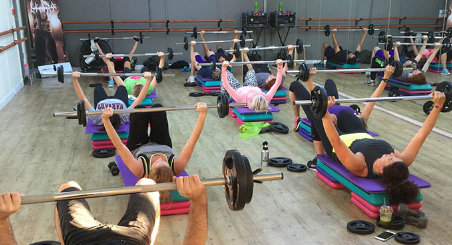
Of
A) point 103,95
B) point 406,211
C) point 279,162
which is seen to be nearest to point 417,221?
point 406,211

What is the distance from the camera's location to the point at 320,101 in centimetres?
271

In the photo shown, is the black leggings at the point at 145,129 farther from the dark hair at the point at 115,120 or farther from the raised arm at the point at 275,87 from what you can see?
the raised arm at the point at 275,87

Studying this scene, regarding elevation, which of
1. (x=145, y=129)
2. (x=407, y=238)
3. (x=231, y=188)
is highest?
(x=231, y=188)

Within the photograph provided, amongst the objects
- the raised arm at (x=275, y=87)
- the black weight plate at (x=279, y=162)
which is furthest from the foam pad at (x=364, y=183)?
the raised arm at (x=275, y=87)

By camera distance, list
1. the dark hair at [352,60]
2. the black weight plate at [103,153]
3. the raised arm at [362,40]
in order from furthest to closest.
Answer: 1. the dark hair at [352,60]
2. the raised arm at [362,40]
3. the black weight plate at [103,153]

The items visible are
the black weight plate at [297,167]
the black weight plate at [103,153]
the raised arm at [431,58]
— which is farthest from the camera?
the raised arm at [431,58]

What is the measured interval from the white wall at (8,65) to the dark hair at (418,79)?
5630 millimetres

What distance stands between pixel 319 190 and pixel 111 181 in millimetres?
1715

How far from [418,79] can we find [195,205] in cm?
469

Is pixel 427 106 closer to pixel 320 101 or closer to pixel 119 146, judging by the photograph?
pixel 320 101

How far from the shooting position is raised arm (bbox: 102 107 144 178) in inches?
107

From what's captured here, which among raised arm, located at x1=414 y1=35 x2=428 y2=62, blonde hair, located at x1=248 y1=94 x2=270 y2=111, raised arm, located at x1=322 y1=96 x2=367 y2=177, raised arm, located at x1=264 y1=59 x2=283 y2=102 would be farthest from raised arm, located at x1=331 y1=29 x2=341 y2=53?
raised arm, located at x1=322 y1=96 x2=367 y2=177

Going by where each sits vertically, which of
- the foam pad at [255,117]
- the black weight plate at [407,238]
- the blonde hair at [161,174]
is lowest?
the black weight plate at [407,238]

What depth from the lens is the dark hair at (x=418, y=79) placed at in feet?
17.3
